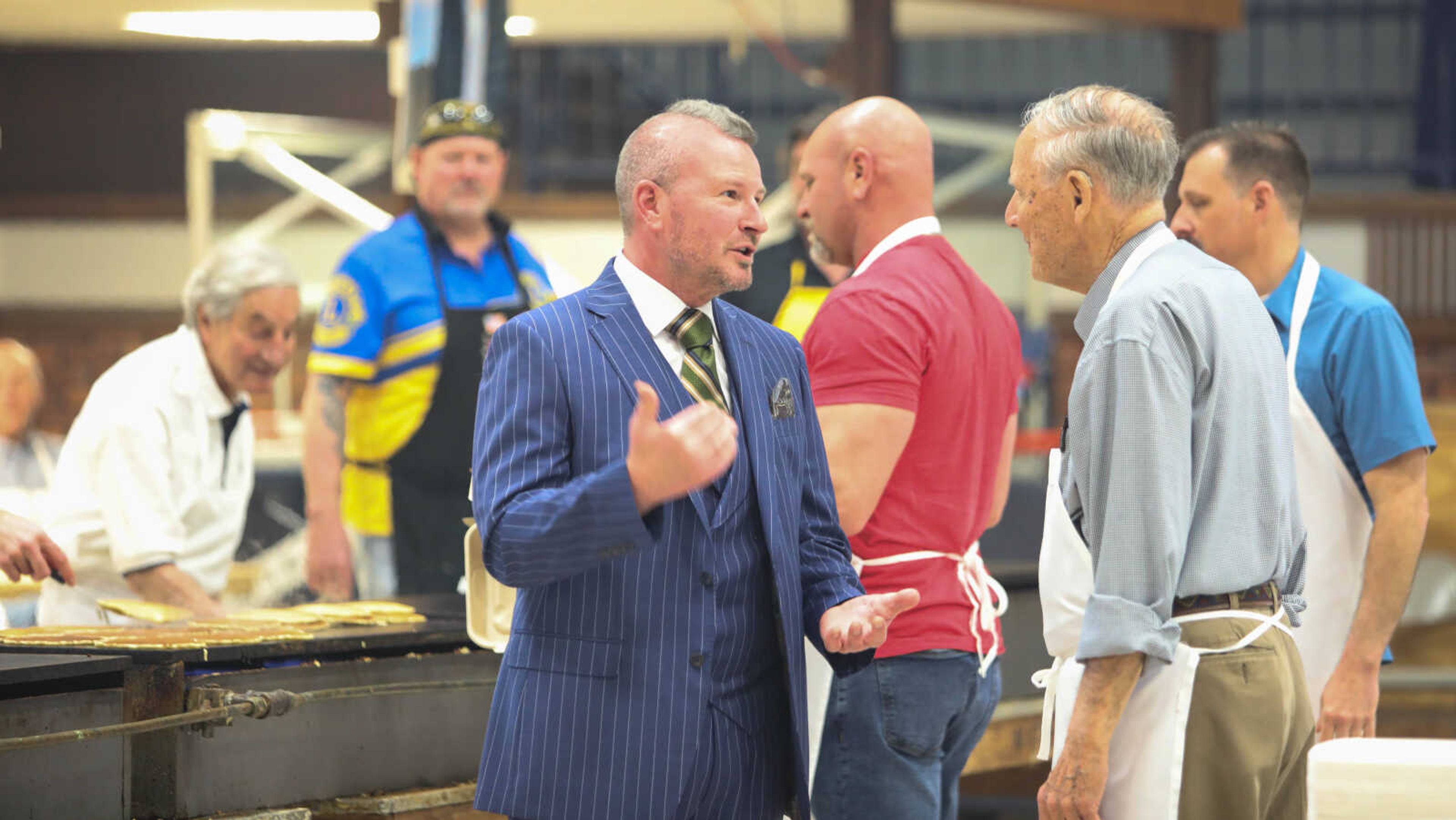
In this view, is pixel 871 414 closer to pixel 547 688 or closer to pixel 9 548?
pixel 547 688

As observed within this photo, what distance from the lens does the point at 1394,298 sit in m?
8.09

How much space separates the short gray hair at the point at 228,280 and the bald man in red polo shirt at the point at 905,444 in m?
1.19

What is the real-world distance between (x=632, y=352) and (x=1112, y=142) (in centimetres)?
61

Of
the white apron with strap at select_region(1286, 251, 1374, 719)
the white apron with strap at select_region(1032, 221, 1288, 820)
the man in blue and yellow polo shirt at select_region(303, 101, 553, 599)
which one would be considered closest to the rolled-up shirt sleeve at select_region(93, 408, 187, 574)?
the man in blue and yellow polo shirt at select_region(303, 101, 553, 599)

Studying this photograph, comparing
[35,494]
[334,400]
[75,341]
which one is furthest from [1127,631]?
[75,341]

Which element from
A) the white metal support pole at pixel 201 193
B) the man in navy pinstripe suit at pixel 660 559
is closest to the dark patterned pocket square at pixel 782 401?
the man in navy pinstripe suit at pixel 660 559

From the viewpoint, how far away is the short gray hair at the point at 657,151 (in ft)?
6.68

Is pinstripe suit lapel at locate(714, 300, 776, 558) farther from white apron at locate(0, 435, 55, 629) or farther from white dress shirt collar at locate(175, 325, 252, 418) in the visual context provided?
white dress shirt collar at locate(175, 325, 252, 418)

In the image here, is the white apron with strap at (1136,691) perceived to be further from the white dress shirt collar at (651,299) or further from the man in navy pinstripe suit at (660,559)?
the white dress shirt collar at (651,299)

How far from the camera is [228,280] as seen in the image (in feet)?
11.0

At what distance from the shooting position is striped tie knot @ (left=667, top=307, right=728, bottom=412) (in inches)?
79.9

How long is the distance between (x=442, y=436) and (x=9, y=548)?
1.14 m

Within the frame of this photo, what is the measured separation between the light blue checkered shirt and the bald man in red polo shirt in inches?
18.3

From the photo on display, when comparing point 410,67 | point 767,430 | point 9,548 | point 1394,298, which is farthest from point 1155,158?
point 1394,298
